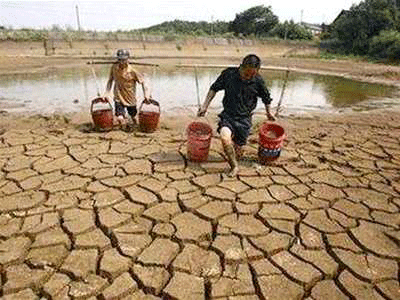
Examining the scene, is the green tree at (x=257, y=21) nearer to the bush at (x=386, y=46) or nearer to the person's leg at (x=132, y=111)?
the bush at (x=386, y=46)

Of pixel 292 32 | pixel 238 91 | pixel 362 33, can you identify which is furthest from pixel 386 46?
pixel 238 91

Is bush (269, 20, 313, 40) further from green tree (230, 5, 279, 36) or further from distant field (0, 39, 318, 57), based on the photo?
distant field (0, 39, 318, 57)

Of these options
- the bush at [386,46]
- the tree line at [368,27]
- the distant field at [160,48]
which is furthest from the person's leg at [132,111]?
the tree line at [368,27]

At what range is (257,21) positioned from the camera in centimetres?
4219

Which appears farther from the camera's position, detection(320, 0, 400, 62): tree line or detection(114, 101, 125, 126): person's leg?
detection(320, 0, 400, 62): tree line

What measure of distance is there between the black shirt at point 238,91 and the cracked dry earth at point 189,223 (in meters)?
0.71

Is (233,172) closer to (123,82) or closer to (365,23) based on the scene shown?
(123,82)

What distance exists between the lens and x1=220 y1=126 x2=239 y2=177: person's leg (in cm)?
450

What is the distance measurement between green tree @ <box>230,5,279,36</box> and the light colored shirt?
122ft

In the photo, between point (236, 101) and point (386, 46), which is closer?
point (236, 101)

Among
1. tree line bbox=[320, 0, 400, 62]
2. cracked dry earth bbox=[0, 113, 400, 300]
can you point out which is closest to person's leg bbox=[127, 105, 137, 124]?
cracked dry earth bbox=[0, 113, 400, 300]

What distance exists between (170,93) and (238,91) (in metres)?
6.44

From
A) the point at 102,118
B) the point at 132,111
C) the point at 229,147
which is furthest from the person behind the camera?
the point at 132,111

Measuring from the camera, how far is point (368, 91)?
13.1m
